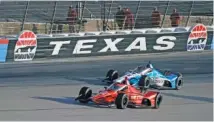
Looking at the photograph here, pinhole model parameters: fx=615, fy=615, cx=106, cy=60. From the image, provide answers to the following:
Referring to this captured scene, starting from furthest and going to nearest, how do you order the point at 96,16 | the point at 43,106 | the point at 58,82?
1. the point at 96,16
2. the point at 58,82
3. the point at 43,106

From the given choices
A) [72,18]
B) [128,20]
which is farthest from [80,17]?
[128,20]

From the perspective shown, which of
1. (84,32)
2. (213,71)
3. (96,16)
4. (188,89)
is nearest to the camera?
(188,89)

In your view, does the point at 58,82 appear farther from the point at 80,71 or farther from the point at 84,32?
the point at 84,32

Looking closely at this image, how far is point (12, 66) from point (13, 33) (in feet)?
12.0

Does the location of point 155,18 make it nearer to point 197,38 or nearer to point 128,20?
point 128,20

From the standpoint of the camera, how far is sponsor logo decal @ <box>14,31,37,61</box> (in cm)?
2173

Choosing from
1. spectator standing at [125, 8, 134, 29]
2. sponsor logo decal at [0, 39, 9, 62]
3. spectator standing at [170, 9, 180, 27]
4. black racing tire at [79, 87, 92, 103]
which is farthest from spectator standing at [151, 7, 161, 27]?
black racing tire at [79, 87, 92, 103]

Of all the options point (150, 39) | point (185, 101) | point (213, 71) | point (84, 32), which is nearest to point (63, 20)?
point (84, 32)

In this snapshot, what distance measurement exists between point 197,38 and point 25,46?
7.17m

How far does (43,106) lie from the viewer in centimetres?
1276

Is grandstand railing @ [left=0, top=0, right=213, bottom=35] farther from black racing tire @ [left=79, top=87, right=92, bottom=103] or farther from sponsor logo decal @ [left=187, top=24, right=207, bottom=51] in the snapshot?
black racing tire @ [left=79, top=87, right=92, bottom=103]

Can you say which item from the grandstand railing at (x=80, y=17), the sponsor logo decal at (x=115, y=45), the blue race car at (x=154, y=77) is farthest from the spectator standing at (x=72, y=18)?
the blue race car at (x=154, y=77)

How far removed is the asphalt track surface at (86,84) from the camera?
1182 cm

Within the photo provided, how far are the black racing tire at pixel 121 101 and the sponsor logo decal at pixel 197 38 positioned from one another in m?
12.5
